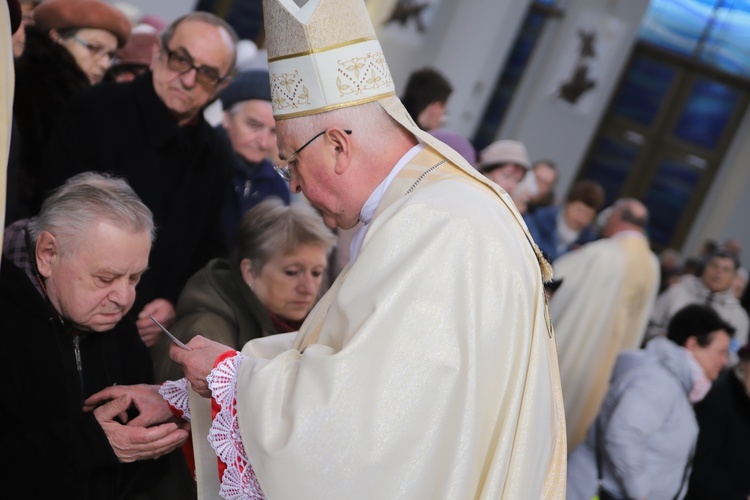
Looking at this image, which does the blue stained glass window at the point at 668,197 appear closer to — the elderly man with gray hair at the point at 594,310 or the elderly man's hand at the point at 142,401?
the elderly man with gray hair at the point at 594,310

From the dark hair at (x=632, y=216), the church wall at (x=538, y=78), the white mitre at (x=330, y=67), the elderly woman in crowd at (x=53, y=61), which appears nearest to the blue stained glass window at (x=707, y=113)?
the church wall at (x=538, y=78)

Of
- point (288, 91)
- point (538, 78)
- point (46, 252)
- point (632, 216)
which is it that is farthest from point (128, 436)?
point (538, 78)

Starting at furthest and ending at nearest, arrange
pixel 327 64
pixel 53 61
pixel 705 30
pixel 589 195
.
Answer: pixel 705 30 < pixel 589 195 < pixel 53 61 < pixel 327 64

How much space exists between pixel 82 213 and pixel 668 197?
12.7 metres

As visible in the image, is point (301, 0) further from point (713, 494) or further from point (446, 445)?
point (446, 445)

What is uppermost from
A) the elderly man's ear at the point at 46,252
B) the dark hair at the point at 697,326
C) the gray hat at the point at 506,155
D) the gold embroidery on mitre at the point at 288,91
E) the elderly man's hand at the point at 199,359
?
the gold embroidery on mitre at the point at 288,91

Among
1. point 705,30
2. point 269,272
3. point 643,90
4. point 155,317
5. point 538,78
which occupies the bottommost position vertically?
point 155,317

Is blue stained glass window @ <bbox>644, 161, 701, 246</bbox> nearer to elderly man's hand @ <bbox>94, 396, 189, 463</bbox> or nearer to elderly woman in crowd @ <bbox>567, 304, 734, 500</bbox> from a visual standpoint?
elderly woman in crowd @ <bbox>567, 304, 734, 500</bbox>

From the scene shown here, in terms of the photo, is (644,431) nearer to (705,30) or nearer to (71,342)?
(71,342)

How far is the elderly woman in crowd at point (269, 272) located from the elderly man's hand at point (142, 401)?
1.84ft

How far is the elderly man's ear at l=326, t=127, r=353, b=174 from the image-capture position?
2283 mm

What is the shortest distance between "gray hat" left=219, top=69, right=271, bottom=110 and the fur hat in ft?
1.69

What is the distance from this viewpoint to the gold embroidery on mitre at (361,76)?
235 centimetres

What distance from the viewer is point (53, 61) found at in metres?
3.64
